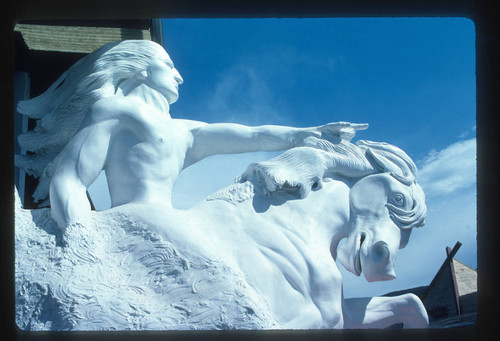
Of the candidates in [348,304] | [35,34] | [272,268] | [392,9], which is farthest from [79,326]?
[35,34]

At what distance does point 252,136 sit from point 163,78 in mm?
580

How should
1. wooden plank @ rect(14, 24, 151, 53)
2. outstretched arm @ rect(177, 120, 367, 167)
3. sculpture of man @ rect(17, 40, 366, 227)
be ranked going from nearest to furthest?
sculpture of man @ rect(17, 40, 366, 227) < outstretched arm @ rect(177, 120, 367, 167) < wooden plank @ rect(14, 24, 151, 53)

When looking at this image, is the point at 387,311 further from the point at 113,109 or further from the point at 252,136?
the point at 113,109

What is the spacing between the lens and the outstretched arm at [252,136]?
388 cm

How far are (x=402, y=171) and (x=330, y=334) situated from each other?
44.4 inches

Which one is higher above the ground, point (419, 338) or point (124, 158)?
point (124, 158)

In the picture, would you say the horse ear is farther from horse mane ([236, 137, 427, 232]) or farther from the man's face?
the man's face

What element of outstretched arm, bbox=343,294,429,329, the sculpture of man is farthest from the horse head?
the sculpture of man

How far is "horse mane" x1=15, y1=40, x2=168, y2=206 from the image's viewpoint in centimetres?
388

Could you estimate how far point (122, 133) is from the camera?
3.76 metres

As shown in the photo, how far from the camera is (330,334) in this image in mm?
3186

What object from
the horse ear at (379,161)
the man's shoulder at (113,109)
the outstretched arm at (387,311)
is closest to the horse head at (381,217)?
the horse ear at (379,161)

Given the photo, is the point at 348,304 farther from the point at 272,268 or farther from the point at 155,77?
the point at 155,77

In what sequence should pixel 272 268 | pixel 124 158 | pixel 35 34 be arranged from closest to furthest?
1. pixel 272 268
2. pixel 124 158
3. pixel 35 34
